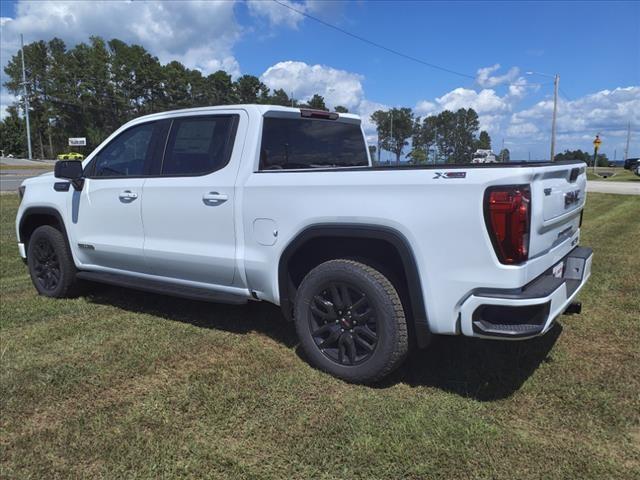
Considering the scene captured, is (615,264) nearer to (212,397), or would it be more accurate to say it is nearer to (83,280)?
(212,397)

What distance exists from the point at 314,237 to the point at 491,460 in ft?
5.57

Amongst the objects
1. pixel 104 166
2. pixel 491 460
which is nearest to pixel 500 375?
pixel 491 460

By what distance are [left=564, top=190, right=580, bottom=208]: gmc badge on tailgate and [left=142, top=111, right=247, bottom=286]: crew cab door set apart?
2300mm

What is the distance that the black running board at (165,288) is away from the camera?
4145 mm

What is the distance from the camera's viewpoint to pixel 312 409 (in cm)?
321

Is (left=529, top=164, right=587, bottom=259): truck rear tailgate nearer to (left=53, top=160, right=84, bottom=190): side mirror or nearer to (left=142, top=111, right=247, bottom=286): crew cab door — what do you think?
(left=142, top=111, right=247, bottom=286): crew cab door

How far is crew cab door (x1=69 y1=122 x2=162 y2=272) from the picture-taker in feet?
15.4

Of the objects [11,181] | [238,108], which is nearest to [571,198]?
[238,108]

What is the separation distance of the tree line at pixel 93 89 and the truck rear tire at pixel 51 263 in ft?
244

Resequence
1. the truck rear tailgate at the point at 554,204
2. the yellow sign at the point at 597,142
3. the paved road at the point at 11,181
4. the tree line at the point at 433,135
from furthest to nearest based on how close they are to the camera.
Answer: the yellow sign at the point at 597,142
the paved road at the point at 11,181
the tree line at the point at 433,135
the truck rear tailgate at the point at 554,204

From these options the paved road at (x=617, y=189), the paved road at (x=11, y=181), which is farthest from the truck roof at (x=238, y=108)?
the paved road at (x=617, y=189)

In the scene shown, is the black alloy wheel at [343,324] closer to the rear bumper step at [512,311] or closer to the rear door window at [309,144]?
the rear bumper step at [512,311]

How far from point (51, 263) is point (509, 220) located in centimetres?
475

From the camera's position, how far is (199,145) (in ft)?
14.3
